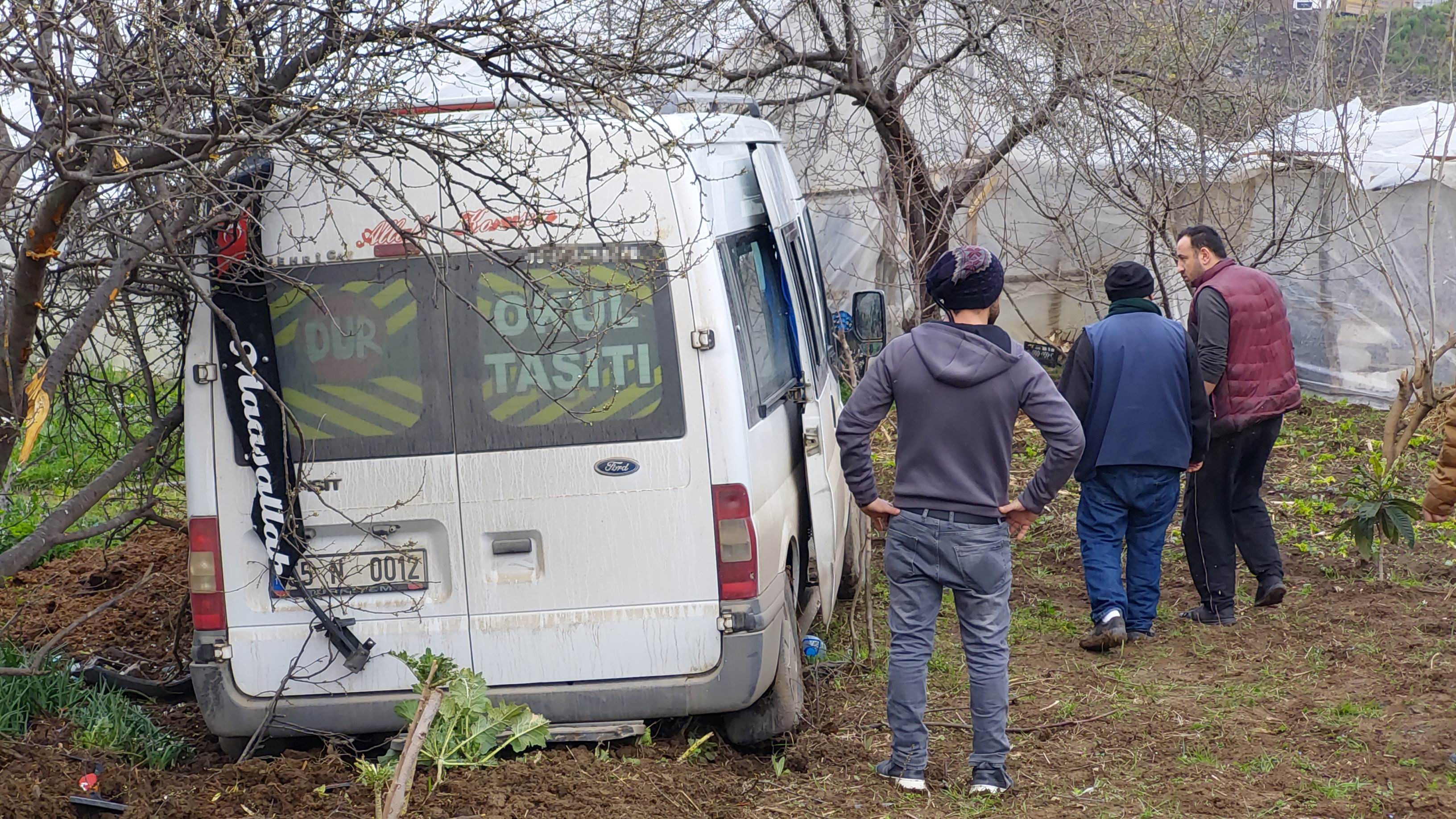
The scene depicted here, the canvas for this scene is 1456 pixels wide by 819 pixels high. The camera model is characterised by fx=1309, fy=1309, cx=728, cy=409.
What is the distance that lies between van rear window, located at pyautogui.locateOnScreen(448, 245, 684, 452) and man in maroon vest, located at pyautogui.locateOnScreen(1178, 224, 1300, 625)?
310 cm

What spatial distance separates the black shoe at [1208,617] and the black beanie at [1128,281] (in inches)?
63.6

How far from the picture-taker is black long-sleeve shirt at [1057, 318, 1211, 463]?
19.9ft

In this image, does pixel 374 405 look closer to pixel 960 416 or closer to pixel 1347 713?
pixel 960 416

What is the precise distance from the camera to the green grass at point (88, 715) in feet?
16.4

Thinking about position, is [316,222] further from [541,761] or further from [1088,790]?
[1088,790]

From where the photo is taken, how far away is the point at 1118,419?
19.8 feet

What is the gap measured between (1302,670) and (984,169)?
5.71 meters

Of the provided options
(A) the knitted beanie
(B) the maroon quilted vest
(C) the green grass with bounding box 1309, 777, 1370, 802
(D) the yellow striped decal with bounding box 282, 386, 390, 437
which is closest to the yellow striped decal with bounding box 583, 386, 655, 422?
(D) the yellow striped decal with bounding box 282, 386, 390, 437

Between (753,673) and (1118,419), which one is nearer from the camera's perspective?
(753,673)

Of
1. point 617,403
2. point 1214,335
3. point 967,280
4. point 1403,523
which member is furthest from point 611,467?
point 1403,523

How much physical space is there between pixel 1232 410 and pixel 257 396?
447 cm

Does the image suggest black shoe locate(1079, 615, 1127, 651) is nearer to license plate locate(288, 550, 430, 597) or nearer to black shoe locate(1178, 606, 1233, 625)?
black shoe locate(1178, 606, 1233, 625)

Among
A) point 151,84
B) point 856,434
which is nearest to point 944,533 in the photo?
point 856,434

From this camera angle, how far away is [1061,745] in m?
4.91
